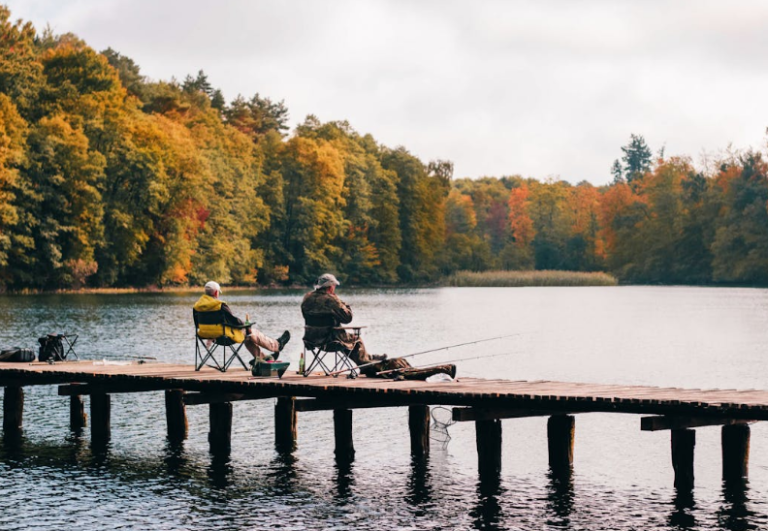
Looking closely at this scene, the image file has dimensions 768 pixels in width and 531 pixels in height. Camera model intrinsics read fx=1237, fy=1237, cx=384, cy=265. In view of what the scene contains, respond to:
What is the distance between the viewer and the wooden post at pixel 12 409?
20.6 meters

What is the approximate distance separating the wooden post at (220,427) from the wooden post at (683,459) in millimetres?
6686

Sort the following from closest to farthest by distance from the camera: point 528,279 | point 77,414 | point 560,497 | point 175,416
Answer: point 560,497, point 175,416, point 77,414, point 528,279

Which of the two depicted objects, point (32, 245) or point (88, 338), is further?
point (32, 245)

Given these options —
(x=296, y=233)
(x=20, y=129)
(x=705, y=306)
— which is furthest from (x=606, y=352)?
(x=296, y=233)

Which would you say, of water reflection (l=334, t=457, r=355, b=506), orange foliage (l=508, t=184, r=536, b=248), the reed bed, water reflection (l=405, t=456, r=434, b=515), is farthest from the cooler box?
orange foliage (l=508, t=184, r=536, b=248)

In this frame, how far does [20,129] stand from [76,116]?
618 cm

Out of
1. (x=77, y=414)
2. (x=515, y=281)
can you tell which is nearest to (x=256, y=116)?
(x=515, y=281)

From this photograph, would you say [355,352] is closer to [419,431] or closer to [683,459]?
[419,431]

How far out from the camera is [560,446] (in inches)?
672

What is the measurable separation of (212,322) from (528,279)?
95.7 metres

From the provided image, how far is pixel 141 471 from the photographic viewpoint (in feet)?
56.7

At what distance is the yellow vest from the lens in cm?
1839

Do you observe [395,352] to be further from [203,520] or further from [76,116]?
[76,116]

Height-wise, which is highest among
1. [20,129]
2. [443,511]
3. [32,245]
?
[20,129]
